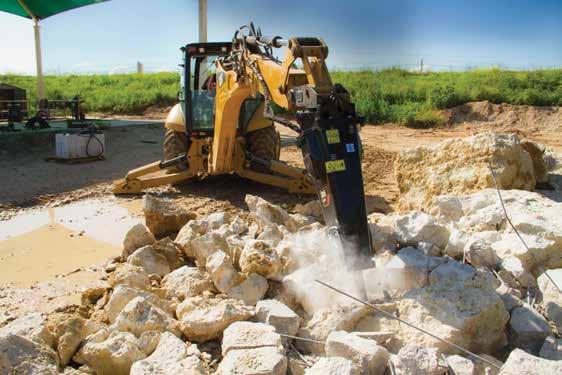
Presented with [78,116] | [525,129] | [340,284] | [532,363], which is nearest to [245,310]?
[340,284]

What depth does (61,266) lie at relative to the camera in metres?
5.18

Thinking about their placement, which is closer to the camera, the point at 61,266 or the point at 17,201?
the point at 61,266

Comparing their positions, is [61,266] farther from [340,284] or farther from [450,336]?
[450,336]

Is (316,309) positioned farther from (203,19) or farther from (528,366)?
(203,19)

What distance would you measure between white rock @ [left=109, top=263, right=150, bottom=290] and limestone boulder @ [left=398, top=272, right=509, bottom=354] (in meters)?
1.90

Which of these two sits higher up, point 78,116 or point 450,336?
point 78,116

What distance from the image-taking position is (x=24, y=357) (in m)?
2.84

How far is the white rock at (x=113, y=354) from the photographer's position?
297cm

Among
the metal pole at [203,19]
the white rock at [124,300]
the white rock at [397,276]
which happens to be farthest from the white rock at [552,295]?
the metal pole at [203,19]

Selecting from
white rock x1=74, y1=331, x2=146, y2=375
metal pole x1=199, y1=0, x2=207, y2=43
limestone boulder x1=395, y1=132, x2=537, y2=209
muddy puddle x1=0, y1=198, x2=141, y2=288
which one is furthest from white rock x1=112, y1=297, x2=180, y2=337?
metal pole x1=199, y1=0, x2=207, y2=43

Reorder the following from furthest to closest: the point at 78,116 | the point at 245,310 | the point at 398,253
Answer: the point at 78,116 → the point at 398,253 → the point at 245,310

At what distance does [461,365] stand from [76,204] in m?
6.22

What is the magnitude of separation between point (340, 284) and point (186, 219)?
8.49 feet

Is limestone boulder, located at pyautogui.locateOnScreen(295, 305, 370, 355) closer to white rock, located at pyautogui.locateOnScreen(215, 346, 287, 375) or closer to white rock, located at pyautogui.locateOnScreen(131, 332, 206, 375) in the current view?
white rock, located at pyautogui.locateOnScreen(215, 346, 287, 375)
